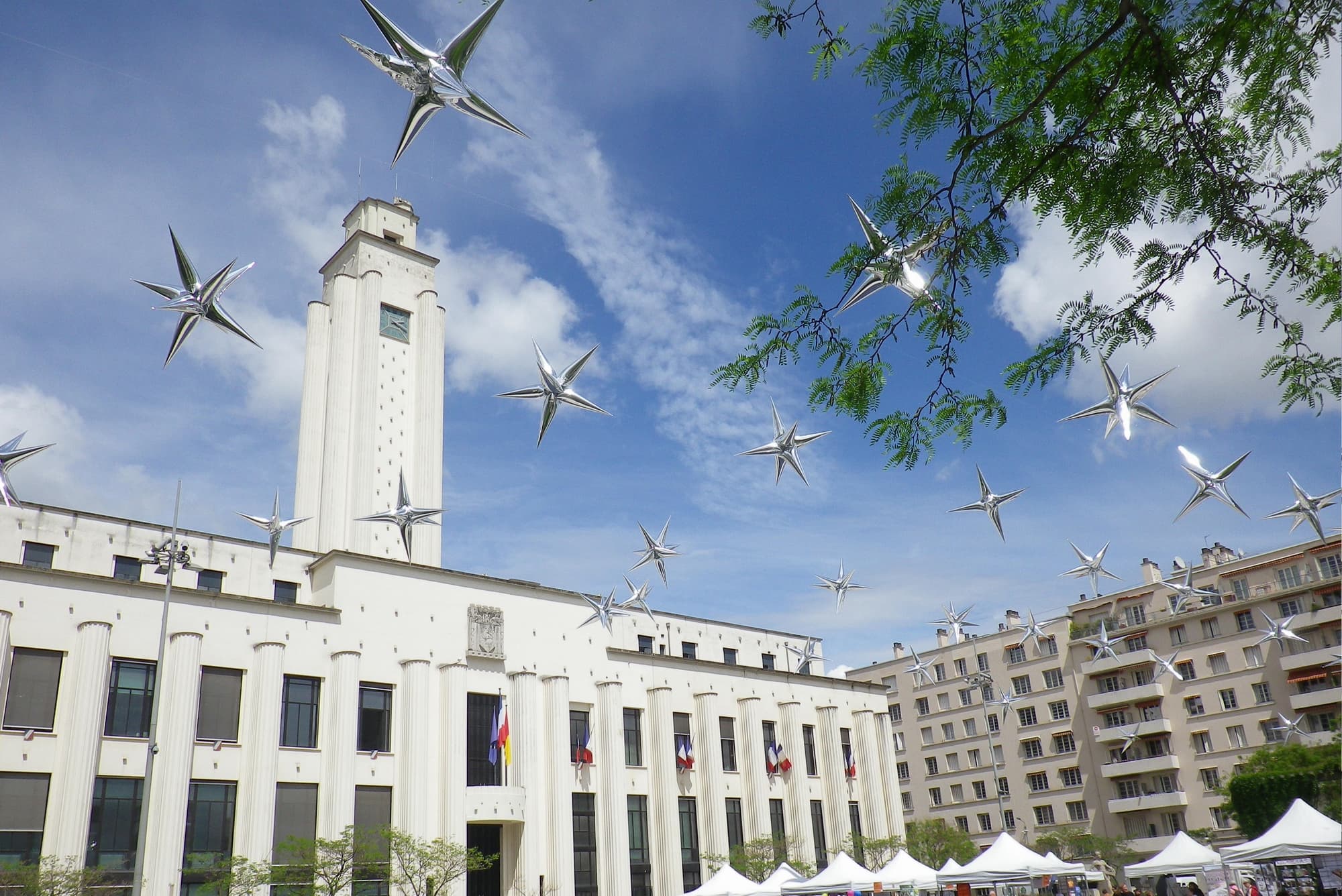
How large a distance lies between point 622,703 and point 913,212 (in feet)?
149

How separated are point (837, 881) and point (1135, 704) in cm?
4869

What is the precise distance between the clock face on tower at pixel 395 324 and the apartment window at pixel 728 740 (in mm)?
28137

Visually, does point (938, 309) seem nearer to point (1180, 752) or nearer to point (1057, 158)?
point (1057, 158)

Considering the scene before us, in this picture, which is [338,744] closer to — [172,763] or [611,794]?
[172,763]

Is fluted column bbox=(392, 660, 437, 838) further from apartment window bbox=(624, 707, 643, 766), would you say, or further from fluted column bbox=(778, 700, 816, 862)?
fluted column bbox=(778, 700, 816, 862)

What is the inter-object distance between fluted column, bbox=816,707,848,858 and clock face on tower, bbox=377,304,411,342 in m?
32.9

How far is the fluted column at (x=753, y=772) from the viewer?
2037 inches

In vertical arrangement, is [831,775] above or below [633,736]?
below

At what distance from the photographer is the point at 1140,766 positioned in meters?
69.2

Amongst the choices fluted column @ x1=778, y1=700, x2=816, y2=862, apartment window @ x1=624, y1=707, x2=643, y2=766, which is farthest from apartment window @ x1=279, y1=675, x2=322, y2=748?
fluted column @ x1=778, y1=700, x2=816, y2=862

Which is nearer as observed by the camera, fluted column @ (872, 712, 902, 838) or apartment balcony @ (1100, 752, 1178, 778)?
fluted column @ (872, 712, 902, 838)

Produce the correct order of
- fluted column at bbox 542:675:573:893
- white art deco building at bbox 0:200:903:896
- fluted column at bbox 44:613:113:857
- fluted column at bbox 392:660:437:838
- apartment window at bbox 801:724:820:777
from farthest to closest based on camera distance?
1. apartment window at bbox 801:724:820:777
2. fluted column at bbox 542:675:573:893
3. fluted column at bbox 392:660:437:838
4. white art deco building at bbox 0:200:903:896
5. fluted column at bbox 44:613:113:857

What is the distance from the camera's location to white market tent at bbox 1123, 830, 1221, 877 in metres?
27.3

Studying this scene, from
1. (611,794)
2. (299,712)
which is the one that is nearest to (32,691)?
(299,712)
